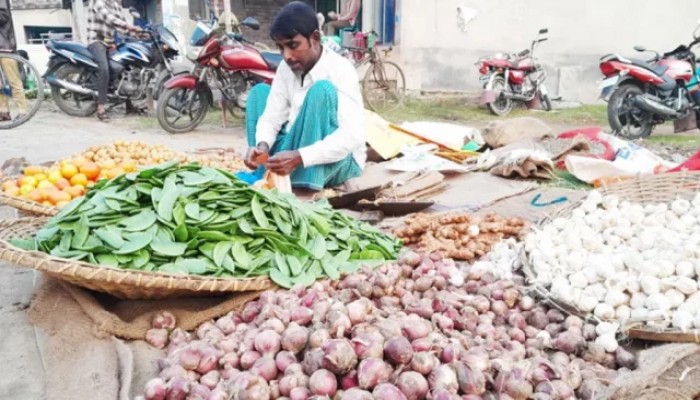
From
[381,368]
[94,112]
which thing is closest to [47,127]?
[94,112]

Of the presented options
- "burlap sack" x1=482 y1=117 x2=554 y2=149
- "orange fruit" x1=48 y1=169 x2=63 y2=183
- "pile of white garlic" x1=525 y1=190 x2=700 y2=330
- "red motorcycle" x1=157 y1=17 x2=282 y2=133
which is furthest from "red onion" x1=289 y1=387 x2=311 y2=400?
"red motorcycle" x1=157 y1=17 x2=282 y2=133

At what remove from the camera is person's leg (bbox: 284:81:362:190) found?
A: 3229 mm

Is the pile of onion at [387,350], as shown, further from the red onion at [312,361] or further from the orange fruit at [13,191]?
the orange fruit at [13,191]

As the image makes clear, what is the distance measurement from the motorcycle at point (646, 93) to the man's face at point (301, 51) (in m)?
4.18

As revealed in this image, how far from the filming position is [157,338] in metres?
1.76

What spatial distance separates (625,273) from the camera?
1.86 metres

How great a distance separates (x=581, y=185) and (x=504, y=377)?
2794mm

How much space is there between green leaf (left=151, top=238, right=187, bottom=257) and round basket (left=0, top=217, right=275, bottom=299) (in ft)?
0.42

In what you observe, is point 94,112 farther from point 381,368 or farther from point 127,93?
point 381,368

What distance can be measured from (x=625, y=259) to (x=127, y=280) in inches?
64.8

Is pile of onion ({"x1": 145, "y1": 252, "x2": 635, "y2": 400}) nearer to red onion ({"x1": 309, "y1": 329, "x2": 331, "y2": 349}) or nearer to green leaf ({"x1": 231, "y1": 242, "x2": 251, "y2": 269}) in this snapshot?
red onion ({"x1": 309, "y1": 329, "x2": 331, "y2": 349})

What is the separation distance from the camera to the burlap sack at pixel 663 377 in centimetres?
135

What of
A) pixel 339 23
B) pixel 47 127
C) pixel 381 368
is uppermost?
pixel 339 23

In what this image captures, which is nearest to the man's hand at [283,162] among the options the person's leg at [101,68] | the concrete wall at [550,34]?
the person's leg at [101,68]
